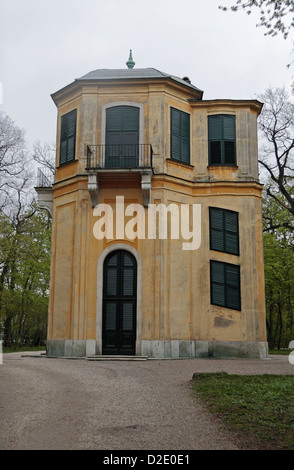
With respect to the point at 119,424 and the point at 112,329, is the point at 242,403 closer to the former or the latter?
the point at 119,424

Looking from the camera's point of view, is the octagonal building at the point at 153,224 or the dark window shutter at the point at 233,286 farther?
the dark window shutter at the point at 233,286

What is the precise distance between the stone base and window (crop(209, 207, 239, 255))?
3.60m

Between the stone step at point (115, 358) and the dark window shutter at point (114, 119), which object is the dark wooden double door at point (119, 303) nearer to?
the stone step at point (115, 358)

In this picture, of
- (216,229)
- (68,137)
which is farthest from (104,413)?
(68,137)

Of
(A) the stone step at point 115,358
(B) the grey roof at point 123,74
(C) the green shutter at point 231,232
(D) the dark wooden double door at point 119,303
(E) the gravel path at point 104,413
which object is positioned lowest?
(E) the gravel path at point 104,413

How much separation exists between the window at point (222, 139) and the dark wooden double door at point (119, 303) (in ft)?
18.3

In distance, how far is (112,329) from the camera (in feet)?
60.1

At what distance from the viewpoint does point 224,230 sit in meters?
20.0

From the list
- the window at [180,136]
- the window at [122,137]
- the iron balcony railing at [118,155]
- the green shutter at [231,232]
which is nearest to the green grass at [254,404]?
the green shutter at [231,232]

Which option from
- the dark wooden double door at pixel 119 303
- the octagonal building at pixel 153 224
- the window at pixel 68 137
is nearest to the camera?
the dark wooden double door at pixel 119 303

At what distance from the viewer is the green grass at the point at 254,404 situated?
19.2 feet

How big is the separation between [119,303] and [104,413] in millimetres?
11163

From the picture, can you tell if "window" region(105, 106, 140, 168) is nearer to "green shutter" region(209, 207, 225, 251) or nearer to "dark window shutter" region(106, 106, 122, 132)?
"dark window shutter" region(106, 106, 122, 132)

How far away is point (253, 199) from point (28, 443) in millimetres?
16200
